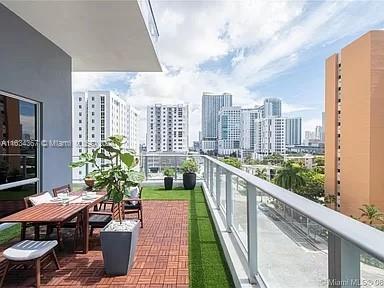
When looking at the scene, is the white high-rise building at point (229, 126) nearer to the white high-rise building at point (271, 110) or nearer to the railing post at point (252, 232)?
the white high-rise building at point (271, 110)

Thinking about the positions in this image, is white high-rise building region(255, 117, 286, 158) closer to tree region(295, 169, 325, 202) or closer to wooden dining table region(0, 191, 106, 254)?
tree region(295, 169, 325, 202)

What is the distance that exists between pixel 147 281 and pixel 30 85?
4533 millimetres

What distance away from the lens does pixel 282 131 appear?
25203 mm

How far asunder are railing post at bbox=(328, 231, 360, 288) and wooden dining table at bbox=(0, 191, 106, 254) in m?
2.82

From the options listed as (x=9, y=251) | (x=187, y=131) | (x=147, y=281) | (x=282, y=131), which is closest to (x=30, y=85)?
(x=9, y=251)

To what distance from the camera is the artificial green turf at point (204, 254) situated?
124 inches

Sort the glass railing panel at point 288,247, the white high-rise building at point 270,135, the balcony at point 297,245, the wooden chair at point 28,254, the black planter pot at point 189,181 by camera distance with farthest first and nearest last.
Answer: the white high-rise building at point 270,135 → the black planter pot at point 189,181 → the wooden chair at point 28,254 → the glass railing panel at point 288,247 → the balcony at point 297,245

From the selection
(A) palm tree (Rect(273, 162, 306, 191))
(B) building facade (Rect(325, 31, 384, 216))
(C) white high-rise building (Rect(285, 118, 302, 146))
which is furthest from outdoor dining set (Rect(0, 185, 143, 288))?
(B) building facade (Rect(325, 31, 384, 216))

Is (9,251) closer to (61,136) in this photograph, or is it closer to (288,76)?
(61,136)

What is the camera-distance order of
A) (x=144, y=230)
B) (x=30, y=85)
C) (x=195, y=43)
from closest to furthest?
(x=144, y=230) < (x=30, y=85) < (x=195, y=43)

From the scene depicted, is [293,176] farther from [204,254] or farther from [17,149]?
[204,254]

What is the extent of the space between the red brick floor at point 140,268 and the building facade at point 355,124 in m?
28.8

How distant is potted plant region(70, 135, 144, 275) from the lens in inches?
129

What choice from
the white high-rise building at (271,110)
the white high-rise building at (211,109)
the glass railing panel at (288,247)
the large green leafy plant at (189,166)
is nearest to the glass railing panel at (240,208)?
the glass railing panel at (288,247)
